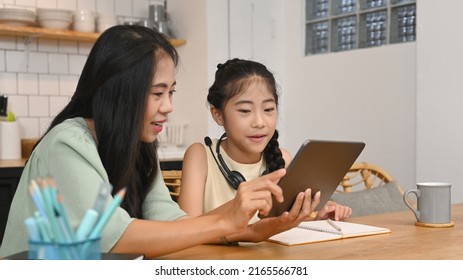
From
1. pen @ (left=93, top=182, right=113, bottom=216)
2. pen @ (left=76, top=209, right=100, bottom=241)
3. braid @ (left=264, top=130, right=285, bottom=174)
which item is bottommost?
braid @ (left=264, top=130, right=285, bottom=174)

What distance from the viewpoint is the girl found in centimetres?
170

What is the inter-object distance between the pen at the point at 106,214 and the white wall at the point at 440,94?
2.25m

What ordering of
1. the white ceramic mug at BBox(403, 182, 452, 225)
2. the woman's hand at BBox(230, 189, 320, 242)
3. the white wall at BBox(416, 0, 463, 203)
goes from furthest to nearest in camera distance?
the white wall at BBox(416, 0, 463, 203)
the white ceramic mug at BBox(403, 182, 452, 225)
the woman's hand at BBox(230, 189, 320, 242)

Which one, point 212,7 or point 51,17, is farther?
point 212,7

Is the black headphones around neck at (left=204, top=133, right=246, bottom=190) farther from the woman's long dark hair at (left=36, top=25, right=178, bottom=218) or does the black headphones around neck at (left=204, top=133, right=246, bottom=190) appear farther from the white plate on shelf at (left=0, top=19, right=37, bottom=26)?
the white plate on shelf at (left=0, top=19, right=37, bottom=26)

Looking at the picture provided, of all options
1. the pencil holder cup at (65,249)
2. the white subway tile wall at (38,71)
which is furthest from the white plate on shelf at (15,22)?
the pencil holder cup at (65,249)

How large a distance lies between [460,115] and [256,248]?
1668 mm

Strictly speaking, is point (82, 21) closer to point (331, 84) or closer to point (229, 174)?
point (331, 84)

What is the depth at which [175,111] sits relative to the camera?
13.0 feet

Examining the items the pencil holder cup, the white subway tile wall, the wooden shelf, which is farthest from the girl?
the white subway tile wall

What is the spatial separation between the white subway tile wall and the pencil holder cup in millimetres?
3003

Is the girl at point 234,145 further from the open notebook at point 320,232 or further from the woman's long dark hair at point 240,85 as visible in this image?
the open notebook at point 320,232
